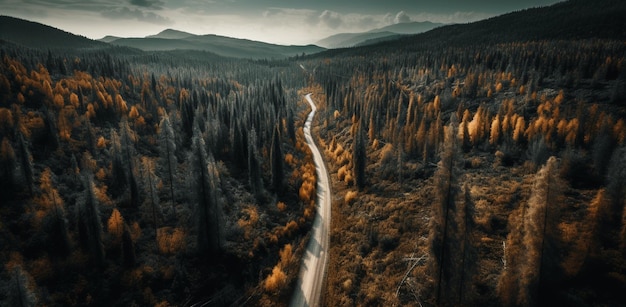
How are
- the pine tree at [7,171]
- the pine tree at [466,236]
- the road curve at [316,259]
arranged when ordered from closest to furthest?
the pine tree at [466,236] < the road curve at [316,259] < the pine tree at [7,171]

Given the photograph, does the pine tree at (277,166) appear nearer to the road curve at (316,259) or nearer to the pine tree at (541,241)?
the road curve at (316,259)

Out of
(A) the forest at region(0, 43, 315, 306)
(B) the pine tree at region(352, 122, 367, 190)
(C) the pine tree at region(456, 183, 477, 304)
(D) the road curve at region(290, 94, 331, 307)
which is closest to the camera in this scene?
(C) the pine tree at region(456, 183, 477, 304)

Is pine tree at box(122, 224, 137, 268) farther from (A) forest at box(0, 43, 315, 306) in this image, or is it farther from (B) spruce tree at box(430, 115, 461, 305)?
(B) spruce tree at box(430, 115, 461, 305)

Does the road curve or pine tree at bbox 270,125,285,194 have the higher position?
pine tree at bbox 270,125,285,194

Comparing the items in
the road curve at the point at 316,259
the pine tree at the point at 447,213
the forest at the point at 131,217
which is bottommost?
the road curve at the point at 316,259

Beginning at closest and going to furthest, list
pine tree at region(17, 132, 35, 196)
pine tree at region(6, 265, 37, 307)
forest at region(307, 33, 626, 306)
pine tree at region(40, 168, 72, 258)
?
pine tree at region(6, 265, 37, 307) < forest at region(307, 33, 626, 306) < pine tree at region(40, 168, 72, 258) < pine tree at region(17, 132, 35, 196)

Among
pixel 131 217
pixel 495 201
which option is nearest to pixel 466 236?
pixel 495 201

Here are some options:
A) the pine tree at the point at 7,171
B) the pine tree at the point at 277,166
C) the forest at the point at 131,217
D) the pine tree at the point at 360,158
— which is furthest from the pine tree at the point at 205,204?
the pine tree at the point at 360,158

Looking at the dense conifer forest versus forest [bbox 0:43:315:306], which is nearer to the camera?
the dense conifer forest

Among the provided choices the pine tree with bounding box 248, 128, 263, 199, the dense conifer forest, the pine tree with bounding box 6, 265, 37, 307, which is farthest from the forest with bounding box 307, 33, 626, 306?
the pine tree with bounding box 6, 265, 37, 307

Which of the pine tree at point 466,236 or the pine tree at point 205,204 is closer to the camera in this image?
the pine tree at point 466,236

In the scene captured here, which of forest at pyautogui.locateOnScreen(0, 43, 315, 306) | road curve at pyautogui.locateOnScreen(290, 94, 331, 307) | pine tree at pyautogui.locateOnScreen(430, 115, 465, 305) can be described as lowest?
road curve at pyautogui.locateOnScreen(290, 94, 331, 307)

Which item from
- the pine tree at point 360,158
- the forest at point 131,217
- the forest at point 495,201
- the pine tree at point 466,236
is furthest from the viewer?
the pine tree at point 360,158
